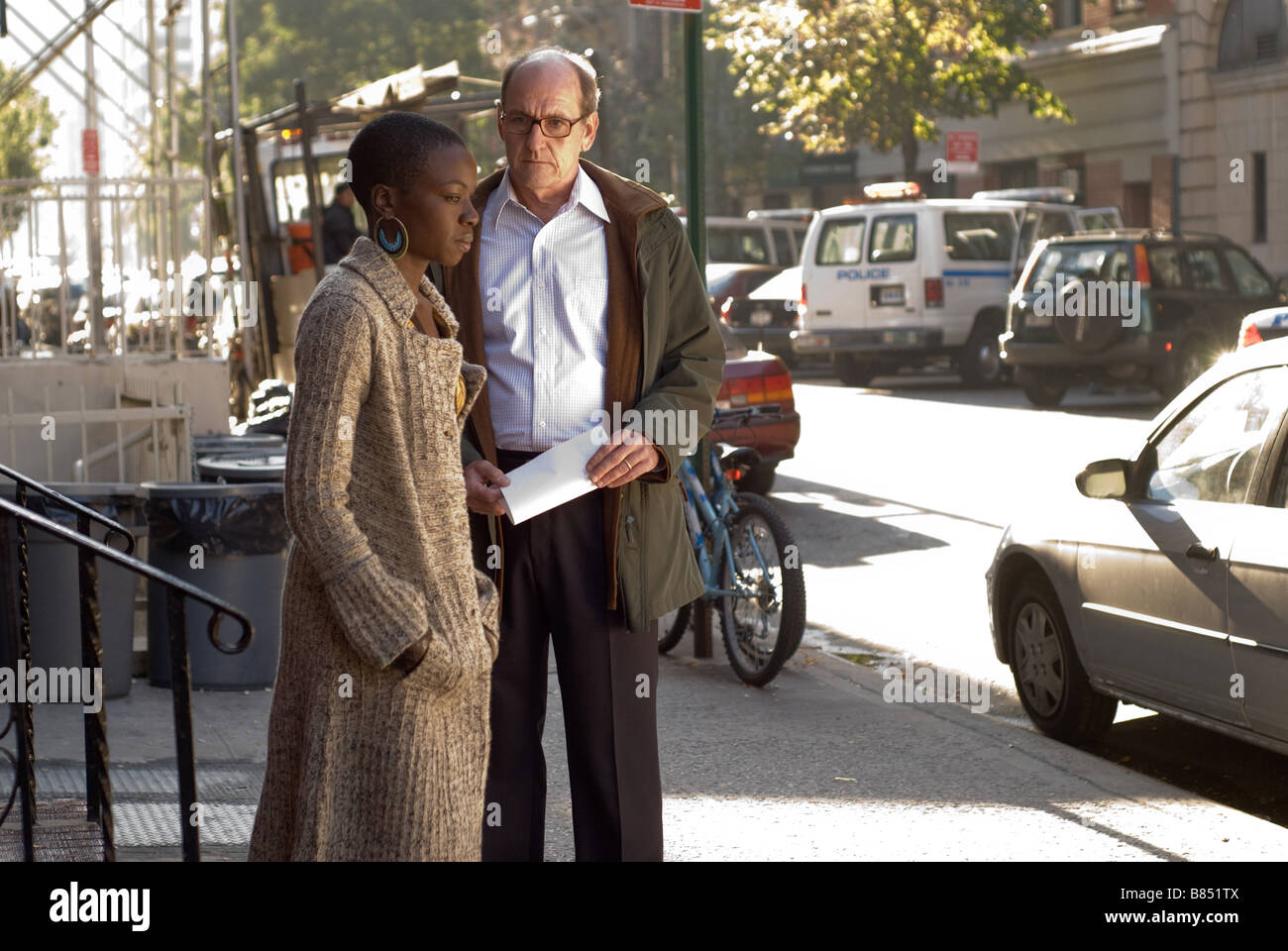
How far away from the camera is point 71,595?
7.04 meters

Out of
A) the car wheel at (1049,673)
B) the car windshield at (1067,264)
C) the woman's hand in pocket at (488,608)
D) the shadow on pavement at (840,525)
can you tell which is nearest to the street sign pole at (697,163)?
the car wheel at (1049,673)

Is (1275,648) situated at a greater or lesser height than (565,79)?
lesser

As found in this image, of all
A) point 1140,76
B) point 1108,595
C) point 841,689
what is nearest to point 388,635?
point 1108,595

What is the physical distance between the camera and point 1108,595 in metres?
6.16

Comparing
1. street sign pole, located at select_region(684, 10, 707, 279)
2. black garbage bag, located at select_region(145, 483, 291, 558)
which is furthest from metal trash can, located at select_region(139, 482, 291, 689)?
street sign pole, located at select_region(684, 10, 707, 279)

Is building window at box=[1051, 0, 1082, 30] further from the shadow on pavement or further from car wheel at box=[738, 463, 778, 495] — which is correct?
car wheel at box=[738, 463, 778, 495]

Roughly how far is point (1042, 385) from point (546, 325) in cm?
1656

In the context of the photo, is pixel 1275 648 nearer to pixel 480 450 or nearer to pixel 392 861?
pixel 480 450

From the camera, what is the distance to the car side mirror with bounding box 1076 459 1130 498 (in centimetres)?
616

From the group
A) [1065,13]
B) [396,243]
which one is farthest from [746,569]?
[1065,13]

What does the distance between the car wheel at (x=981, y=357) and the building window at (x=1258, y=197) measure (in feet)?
31.9

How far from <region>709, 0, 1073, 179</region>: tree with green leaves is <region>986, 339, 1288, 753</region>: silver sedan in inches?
1063

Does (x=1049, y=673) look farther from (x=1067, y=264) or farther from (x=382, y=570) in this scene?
(x=1067, y=264)

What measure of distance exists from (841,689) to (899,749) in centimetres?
108
